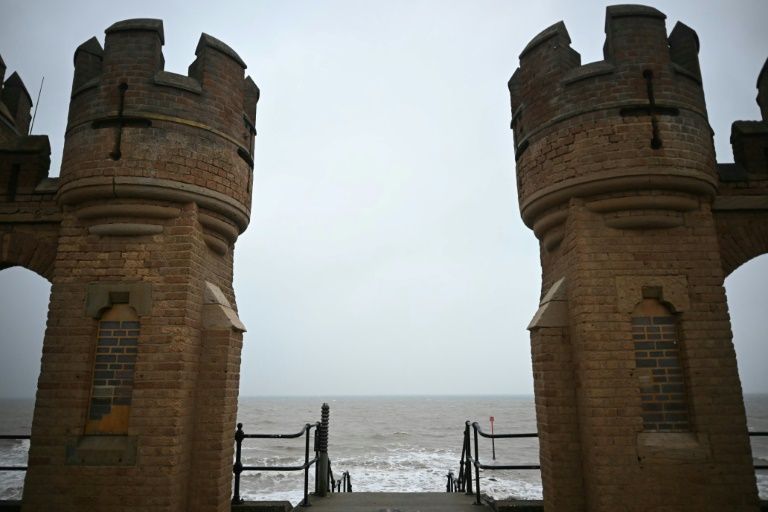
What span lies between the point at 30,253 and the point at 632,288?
757 cm

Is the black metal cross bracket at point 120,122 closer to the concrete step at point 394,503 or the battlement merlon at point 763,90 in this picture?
the concrete step at point 394,503

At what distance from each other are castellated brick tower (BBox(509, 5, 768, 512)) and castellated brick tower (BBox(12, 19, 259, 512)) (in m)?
4.12

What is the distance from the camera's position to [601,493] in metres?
5.20

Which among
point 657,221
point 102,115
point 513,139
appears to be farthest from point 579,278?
point 102,115

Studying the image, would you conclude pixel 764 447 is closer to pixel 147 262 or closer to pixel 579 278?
pixel 579 278

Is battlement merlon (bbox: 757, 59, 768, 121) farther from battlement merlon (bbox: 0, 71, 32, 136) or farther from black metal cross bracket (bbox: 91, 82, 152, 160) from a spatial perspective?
battlement merlon (bbox: 0, 71, 32, 136)

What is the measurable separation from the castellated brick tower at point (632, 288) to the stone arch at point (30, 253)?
6.29m

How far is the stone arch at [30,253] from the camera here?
21.1ft

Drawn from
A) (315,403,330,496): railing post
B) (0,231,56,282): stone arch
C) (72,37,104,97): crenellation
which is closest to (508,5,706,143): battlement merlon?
(315,403,330,496): railing post

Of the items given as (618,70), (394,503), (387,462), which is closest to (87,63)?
(618,70)

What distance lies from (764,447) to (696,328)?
3831 cm

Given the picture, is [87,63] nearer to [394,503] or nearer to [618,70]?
[618,70]

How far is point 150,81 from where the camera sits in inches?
249

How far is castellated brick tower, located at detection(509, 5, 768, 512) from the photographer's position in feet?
17.3
